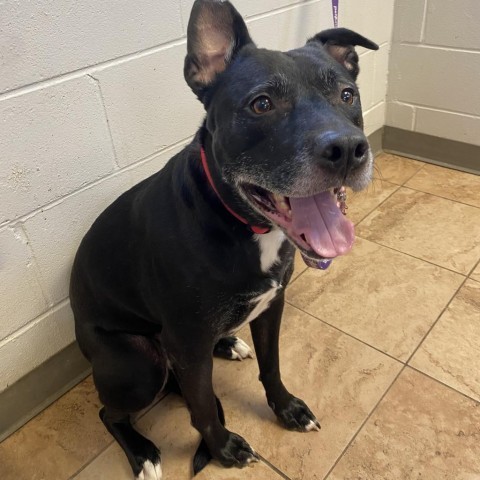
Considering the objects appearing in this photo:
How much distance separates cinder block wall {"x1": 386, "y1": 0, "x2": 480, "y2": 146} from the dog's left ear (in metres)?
1.62

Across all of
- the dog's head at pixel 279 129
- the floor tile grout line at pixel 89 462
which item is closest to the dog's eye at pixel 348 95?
the dog's head at pixel 279 129

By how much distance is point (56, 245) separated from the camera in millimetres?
1650

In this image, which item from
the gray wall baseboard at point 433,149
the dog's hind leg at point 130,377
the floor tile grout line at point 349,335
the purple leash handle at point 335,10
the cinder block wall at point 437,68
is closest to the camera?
the dog's hind leg at point 130,377

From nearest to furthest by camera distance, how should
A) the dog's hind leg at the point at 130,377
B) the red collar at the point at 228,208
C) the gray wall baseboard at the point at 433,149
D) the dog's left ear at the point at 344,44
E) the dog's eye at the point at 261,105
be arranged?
the dog's eye at the point at 261,105 < the red collar at the point at 228,208 < the dog's left ear at the point at 344,44 < the dog's hind leg at the point at 130,377 < the gray wall baseboard at the point at 433,149

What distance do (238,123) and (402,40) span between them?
222 cm

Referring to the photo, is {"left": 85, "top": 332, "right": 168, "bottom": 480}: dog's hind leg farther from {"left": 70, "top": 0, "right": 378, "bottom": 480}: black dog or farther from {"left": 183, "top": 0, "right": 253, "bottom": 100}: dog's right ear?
{"left": 183, "top": 0, "right": 253, "bottom": 100}: dog's right ear

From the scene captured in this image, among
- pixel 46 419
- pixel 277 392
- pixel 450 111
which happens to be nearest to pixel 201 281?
pixel 277 392

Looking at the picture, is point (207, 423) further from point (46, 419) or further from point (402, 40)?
point (402, 40)

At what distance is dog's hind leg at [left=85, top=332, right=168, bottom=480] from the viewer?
1435 mm

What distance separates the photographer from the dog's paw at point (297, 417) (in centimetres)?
160

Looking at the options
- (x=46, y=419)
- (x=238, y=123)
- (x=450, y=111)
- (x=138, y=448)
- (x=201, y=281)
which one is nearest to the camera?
(x=238, y=123)

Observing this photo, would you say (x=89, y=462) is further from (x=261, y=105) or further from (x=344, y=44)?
(x=344, y=44)

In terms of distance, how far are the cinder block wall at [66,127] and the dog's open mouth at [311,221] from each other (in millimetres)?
754

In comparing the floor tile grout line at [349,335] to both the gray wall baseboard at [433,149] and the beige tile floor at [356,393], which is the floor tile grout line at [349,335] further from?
the gray wall baseboard at [433,149]
